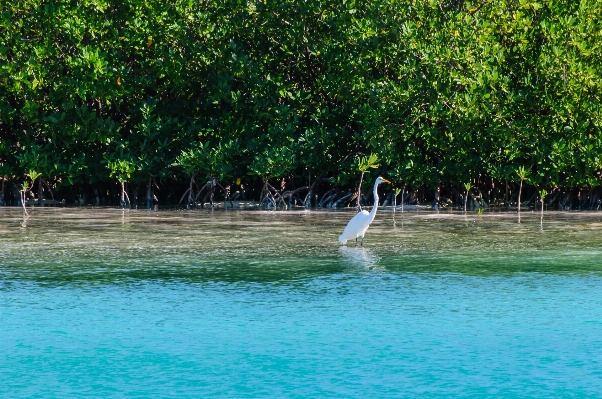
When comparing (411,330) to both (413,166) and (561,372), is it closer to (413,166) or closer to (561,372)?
(561,372)

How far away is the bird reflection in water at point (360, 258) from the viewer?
9148mm

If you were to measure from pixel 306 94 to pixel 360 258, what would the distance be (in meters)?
9.36

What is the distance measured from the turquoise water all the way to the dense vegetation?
A: 5.72 m

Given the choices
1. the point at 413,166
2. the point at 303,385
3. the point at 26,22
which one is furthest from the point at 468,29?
the point at 303,385

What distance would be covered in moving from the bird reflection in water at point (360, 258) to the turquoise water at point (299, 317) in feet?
0.07

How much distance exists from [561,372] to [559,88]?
A: 12211 millimetres

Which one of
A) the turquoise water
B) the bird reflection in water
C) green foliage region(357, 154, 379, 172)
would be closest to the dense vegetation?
green foliage region(357, 154, 379, 172)

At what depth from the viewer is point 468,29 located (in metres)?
16.6

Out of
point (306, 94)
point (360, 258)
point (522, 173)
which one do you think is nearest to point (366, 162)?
point (306, 94)

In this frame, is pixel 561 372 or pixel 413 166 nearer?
pixel 561 372

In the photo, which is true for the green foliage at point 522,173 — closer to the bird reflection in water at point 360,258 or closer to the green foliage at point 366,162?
the green foliage at point 366,162

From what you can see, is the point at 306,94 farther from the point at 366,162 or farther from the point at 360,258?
the point at 360,258

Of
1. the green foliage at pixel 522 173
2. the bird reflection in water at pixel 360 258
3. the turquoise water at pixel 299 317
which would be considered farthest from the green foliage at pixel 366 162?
the bird reflection in water at pixel 360 258

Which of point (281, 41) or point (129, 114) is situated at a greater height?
point (281, 41)
